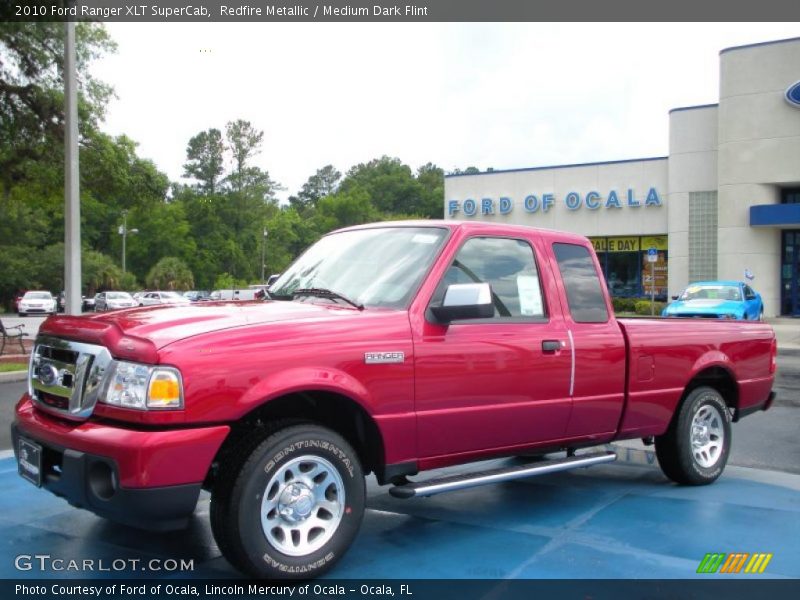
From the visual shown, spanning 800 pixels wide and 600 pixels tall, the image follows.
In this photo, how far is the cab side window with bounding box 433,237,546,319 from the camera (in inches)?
196

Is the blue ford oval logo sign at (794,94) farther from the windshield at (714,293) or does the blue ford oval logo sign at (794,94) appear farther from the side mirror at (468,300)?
the side mirror at (468,300)

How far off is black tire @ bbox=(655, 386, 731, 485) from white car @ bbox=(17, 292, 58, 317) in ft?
142

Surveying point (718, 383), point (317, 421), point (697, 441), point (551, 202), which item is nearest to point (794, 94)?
point (551, 202)

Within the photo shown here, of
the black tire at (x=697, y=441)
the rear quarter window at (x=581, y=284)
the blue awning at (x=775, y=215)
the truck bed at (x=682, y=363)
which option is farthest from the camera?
the blue awning at (x=775, y=215)

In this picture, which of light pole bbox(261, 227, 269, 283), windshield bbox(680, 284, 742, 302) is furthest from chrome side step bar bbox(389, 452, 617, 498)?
Answer: light pole bbox(261, 227, 269, 283)

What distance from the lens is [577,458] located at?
5.49m

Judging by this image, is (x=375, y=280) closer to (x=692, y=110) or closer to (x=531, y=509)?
(x=531, y=509)

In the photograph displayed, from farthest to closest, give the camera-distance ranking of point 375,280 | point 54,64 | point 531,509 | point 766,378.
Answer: point 54,64
point 766,378
point 531,509
point 375,280

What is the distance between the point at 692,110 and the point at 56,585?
115 ft

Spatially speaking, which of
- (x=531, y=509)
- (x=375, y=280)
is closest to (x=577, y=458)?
(x=531, y=509)

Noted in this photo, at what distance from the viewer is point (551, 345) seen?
16.8ft

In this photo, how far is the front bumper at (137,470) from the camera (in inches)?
139

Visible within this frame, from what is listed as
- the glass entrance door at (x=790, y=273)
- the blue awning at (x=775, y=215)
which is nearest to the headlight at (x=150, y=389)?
the blue awning at (x=775, y=215)

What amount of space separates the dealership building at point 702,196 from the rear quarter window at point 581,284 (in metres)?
21.5
